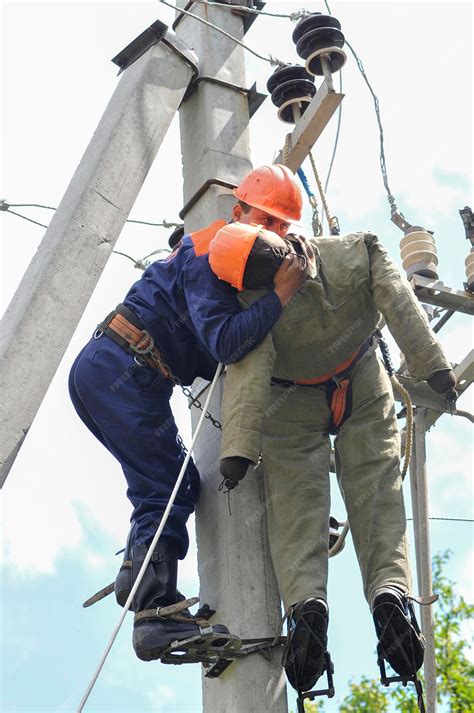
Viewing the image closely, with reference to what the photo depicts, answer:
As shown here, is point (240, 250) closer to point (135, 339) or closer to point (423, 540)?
point (135, 339)

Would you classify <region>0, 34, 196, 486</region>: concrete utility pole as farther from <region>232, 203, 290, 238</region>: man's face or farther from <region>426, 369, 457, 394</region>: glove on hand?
<region>426, 369, 457, 394</region>: glove on hand

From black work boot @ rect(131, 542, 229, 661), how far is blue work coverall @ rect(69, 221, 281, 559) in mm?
79

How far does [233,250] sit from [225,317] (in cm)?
23

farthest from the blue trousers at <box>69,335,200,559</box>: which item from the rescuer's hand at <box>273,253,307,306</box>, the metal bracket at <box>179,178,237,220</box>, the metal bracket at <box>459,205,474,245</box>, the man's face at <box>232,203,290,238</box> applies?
the metal bracket at <box>459,205,474,245</box>

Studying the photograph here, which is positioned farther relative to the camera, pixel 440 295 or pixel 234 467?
pixel 440 295

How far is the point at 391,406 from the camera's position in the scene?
4.02 metres

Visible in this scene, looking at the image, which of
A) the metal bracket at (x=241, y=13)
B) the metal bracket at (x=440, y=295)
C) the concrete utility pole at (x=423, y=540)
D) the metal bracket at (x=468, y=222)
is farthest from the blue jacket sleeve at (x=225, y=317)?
the metal bracket at (x=468, y=222)

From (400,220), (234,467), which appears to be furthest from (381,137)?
(234,467)

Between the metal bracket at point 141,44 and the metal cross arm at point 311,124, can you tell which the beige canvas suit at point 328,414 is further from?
the metal bracket at point 141,44

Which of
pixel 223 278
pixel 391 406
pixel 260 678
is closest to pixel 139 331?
pixel 223 278

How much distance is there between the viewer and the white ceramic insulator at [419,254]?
264 inches

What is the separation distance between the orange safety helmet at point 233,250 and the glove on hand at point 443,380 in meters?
0.74

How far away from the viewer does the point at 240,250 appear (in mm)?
3566

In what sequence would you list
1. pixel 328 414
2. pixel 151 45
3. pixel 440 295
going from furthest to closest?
1. pixel 440 295
2. pixel 151 45
3. pixel 328 414
